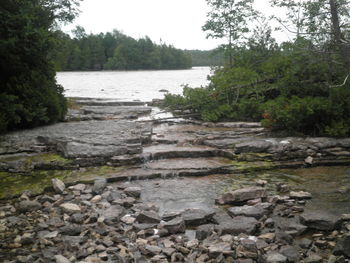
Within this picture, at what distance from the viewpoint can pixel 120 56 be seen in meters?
95.1

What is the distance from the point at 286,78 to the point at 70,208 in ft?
35.5

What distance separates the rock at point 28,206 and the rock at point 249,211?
3.80 m

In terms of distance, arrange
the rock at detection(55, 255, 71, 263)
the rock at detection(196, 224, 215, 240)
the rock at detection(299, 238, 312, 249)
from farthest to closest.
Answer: the rock at detection(196, 224, 215, 240), the rock at detection(299, 238, 312, 249), the rock at detection(55, 255, 71, 263)

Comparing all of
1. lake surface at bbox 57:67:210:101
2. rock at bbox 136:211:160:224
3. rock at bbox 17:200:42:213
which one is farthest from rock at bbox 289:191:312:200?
lake surface at bbox 57:67:210:101

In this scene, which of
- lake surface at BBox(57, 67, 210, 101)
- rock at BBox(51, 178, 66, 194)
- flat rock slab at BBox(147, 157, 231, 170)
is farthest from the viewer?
lake surface at BBox(57, 67, 210, 101)

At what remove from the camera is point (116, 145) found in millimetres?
10586

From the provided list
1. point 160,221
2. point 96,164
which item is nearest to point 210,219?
point 160,221

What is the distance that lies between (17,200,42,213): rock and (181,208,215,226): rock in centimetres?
290

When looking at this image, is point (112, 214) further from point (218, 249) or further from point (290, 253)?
point (290, 253)

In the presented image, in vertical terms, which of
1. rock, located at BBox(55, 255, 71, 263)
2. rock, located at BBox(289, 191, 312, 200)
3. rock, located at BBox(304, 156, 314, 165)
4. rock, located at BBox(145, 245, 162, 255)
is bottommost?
rock, located at BBox(145, 245, 162, 255)

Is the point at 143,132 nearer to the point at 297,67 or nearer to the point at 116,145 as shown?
the point at 116,145

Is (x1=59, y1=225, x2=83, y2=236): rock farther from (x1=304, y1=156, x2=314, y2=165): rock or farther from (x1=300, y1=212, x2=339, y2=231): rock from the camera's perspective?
(x1=304, y1=156, x2=314, y2=165): rock

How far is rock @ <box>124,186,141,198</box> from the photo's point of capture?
25.2 ft

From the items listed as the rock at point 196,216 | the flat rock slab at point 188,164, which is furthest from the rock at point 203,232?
the flat rock slab at point 188,164
